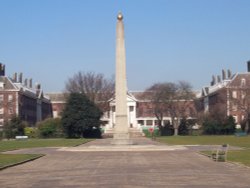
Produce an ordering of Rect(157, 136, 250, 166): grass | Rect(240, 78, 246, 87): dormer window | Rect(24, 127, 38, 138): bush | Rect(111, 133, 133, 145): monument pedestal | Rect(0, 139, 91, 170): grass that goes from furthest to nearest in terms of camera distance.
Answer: Rect(240, 78, 246, 87): dormer window < Rect(24, 127, 38, 138): bush < Rect(111, 133, 133, 145): monument pedestal < Rect(157, 136, 250, 166): grass < Rect(0, 139, 91, 170): grass

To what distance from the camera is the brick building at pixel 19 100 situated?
4601 inches

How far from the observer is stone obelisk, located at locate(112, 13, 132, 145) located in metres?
52.4

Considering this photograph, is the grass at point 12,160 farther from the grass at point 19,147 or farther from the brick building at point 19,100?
the brick building at point 19,100

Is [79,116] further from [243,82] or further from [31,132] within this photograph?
[243,82]

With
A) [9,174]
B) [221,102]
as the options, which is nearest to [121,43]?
[9,174]

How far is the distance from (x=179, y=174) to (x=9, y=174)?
7141 millimetres

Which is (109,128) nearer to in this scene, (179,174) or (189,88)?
(189,88)

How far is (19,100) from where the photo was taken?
11975 centimetres

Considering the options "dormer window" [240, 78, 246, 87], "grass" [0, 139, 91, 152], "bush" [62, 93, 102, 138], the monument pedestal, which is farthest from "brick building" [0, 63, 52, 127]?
the monument pedestal

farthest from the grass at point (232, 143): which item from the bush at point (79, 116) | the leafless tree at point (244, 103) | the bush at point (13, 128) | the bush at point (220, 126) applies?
the bush at point (13, 128)

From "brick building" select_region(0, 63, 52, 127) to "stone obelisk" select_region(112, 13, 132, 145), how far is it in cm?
5344

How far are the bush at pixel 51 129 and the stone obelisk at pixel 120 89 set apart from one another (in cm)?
4195

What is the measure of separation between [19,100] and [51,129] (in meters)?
27.3

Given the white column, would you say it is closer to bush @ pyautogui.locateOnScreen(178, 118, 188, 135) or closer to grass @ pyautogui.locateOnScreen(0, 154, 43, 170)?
grass @ pyautogui.locateOnScreen(0, 154, 43, 170)
